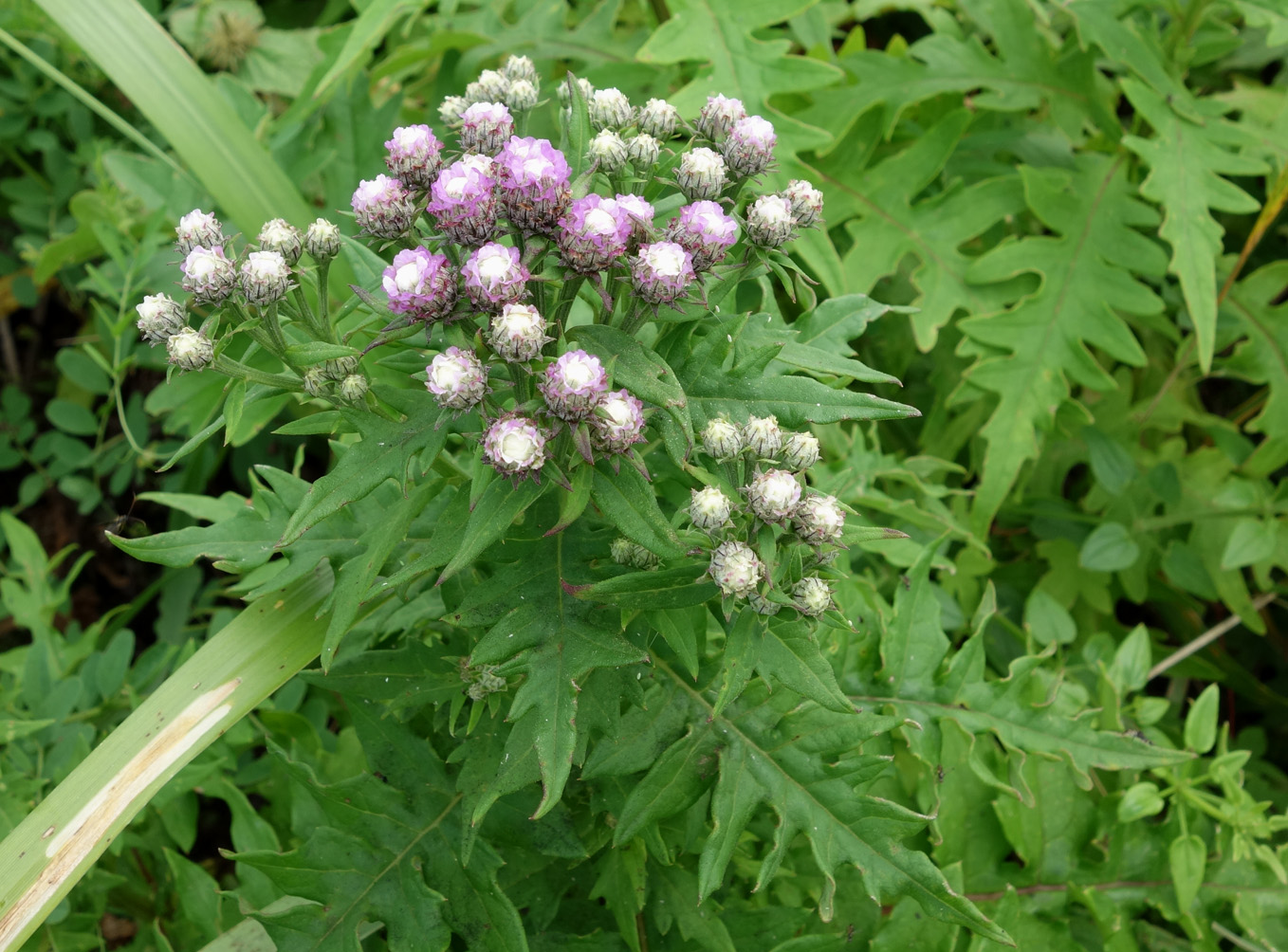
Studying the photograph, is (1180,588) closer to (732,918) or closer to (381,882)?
(732,918)

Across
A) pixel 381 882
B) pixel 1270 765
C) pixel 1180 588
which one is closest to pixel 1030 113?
pixel 1180 588

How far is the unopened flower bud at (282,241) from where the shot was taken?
169cm

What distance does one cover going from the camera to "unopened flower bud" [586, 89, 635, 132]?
6.08 feet

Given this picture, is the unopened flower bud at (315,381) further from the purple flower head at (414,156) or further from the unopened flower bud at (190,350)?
the purple flower head at (414,156)

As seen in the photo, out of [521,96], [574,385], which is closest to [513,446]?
[574,385]

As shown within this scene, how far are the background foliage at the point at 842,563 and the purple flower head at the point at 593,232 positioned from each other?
0.91 ft

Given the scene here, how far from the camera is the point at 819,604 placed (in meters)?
1.61

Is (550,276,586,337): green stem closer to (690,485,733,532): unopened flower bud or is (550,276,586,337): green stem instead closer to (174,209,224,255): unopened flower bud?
(690,485,733,532): unopened flower bud

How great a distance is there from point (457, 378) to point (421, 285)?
16 centimetres

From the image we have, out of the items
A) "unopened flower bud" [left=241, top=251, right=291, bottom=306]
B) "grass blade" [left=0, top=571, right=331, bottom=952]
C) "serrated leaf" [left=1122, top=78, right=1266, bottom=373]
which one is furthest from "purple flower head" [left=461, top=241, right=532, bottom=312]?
"serrated leaf" [left=1122, top=78, right=1266, bottom=373]

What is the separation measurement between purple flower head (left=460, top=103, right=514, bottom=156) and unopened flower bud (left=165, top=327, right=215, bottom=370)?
1.86 ft

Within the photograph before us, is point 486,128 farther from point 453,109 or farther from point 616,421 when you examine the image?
point 616,421

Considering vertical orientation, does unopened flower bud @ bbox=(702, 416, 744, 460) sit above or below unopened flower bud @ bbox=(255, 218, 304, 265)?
below

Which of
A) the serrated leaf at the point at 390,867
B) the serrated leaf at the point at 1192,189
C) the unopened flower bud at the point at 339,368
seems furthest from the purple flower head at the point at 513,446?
the serrated leaf at the point at 1192,189
